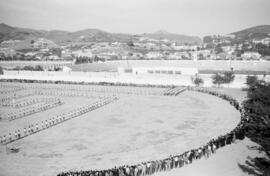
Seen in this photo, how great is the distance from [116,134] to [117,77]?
122 ft

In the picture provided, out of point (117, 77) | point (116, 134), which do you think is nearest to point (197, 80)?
point (117, 77)

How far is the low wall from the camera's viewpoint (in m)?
59.1

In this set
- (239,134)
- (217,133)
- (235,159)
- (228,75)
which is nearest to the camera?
(235,159)

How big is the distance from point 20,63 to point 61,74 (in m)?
51.8

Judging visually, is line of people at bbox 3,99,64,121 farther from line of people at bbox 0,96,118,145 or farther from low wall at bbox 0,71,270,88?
low wall at bbox 0,71,270,88

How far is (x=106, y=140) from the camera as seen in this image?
25.7 metres

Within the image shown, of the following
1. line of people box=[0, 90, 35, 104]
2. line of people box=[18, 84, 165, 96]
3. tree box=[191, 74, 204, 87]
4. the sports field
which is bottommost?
the sports field

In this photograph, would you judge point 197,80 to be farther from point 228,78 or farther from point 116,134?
point 116,134

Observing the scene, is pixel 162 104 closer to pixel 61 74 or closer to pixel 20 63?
pixel 61 74

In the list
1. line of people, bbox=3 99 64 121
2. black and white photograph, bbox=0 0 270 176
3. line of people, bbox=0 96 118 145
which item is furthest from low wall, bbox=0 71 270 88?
line of people, bbox=3 99 64 121

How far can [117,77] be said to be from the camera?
210 feet

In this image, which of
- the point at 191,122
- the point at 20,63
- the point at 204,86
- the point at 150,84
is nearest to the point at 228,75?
the point at 204,86

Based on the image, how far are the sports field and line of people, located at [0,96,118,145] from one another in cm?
84

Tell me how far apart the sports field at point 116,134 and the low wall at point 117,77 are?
15.0 m
